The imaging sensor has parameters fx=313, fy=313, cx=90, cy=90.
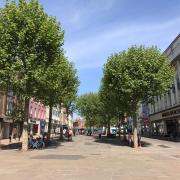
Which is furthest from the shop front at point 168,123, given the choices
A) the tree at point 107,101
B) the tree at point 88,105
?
the tree at point 88,105

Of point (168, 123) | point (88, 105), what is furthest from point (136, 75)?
point (88, 105)

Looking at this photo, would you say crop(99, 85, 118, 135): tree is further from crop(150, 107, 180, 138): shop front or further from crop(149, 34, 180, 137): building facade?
crop(150, 107, 180, 138): shop front

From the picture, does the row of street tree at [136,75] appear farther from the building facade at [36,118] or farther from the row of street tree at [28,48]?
the building facade at [36,118]

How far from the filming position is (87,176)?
45.9 feet

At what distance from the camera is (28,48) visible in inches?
1117

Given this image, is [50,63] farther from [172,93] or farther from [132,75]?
[172,93]

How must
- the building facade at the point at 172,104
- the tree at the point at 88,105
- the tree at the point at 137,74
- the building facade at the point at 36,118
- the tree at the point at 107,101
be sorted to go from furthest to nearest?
the tree at the point at 88,105
the building facade at the point at 36,118
the building facade at the point at 172,104
the tree at the point at 107,101
the tree at the point at 137,74

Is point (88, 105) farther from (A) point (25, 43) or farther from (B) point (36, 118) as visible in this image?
(A) point (25, 43)

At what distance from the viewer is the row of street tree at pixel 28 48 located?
2780 cm

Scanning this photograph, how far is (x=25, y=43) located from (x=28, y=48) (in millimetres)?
594

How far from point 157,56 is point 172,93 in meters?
22.5

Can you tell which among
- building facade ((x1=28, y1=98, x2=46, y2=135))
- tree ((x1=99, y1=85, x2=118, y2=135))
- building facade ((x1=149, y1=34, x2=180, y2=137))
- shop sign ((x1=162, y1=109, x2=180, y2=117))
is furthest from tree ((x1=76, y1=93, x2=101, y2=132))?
shop sign ((x1=162, y1=109, x2=180, y2=117))

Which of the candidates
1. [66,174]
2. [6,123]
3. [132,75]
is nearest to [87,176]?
[66,174]

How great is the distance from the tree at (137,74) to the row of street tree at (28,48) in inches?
340
